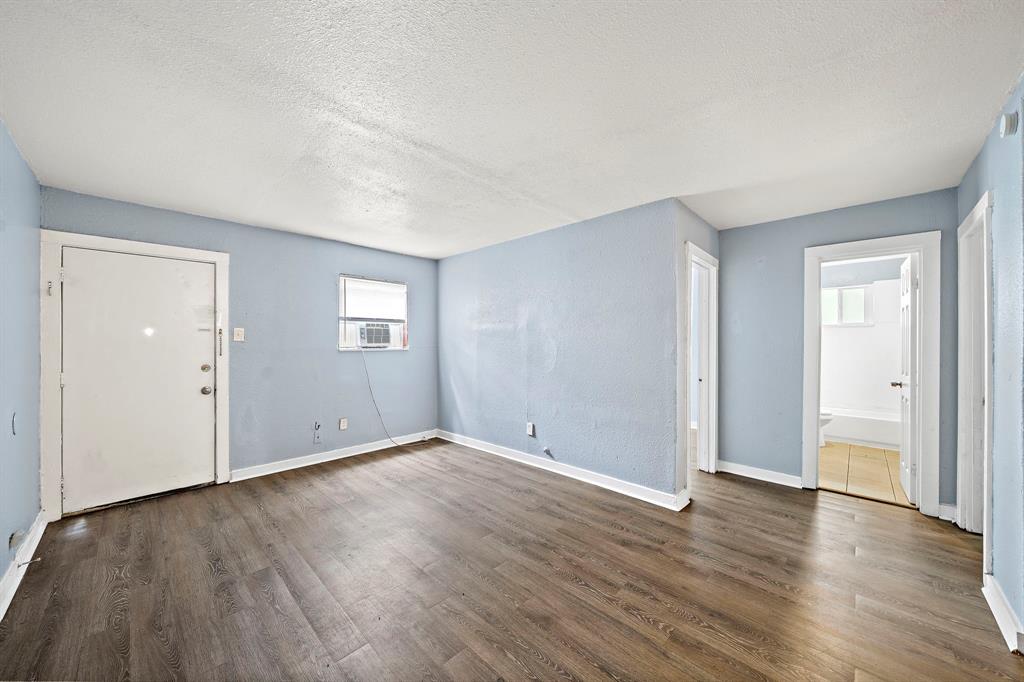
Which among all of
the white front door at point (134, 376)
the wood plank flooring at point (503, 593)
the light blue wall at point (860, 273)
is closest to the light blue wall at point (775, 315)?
the wood plank flooring at point (503, 593)

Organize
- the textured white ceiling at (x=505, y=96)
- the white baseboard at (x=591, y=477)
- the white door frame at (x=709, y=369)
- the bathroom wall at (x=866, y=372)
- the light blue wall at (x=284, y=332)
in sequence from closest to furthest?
1. the textured white ceiling at (x=505, y=96)
2. the white baseboard at (x=591, y=477)
3. the light blue wall at (x=284, y=332)
4. the white door frame at (x=709, y=369)
5. the bathroom wall at (x=866, y=372)

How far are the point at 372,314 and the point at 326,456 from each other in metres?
1.68

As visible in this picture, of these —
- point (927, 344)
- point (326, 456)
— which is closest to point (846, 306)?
point (927, 344)

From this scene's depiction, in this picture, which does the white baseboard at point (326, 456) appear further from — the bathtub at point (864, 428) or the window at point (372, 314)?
the bathtub at point (864, 428)

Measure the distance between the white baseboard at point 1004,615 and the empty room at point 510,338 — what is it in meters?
0.04

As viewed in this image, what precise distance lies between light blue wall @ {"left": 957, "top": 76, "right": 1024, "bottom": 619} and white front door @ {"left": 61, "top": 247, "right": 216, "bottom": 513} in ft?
17.3

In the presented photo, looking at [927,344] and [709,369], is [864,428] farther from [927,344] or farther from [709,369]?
[709,369]

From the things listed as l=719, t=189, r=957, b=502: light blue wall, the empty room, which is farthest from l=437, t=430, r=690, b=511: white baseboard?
l=719, t=189, r=957, b=502: light blue wall

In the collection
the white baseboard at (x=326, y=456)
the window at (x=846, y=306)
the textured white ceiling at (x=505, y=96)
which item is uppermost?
the textured white ceiling at (x=505, y=96)

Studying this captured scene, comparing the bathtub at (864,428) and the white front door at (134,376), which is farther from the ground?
the white front door at (134,376)

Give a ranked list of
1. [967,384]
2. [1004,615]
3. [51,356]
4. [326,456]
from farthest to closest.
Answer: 1. [326,456]
2. [51,356]
3. [967,384]
4. [1004,615]

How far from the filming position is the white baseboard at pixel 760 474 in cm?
355

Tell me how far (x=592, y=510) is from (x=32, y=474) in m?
3.89

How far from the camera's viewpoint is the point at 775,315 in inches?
144
